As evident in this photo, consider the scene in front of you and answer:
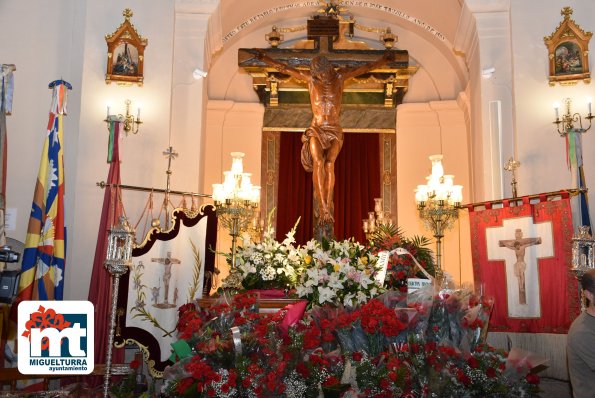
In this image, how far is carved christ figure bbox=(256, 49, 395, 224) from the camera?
8.47 metres

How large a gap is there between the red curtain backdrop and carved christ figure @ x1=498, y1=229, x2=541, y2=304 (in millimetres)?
3935

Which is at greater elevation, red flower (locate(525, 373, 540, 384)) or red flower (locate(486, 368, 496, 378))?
red flower (locate(486, 368, 496, 378))

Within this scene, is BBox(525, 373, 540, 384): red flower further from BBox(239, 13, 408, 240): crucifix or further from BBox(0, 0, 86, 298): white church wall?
BBox(0, 0, 86, 298): white church wall

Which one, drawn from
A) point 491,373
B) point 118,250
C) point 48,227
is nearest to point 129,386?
point 118,250

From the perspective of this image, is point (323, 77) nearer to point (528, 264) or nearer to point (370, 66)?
point (370, 66)

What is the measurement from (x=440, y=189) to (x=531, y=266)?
5.03 feet

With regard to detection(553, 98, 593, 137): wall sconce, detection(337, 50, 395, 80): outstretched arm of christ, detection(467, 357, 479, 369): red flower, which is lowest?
detection(467, 357, 479, 369): red flower

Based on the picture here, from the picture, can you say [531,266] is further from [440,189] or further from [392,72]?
[392,72]

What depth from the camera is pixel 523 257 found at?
7227 mm

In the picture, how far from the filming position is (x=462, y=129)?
1127 centimetres

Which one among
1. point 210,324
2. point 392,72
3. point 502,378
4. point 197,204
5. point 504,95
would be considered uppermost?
point 392,72

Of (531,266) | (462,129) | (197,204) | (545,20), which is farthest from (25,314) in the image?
(462,129)

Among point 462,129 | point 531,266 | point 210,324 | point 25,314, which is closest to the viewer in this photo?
point 210,324

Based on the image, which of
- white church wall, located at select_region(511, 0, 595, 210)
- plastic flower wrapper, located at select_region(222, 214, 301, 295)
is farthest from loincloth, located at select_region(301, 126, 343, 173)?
white church wall, located at select_region(511, 0, 595, 210)
